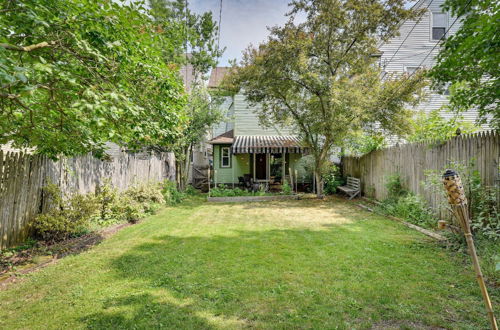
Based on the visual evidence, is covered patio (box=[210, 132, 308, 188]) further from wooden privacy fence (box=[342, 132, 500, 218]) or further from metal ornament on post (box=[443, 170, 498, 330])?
metal ornament on post (box=[443, 170, 498, 330])

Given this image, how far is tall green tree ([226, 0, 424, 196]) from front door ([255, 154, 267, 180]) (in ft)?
23.0

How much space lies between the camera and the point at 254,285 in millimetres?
3941

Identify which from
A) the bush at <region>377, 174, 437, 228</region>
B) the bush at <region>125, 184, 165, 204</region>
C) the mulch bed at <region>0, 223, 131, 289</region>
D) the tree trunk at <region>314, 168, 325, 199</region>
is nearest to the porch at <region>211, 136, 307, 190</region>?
the tree trunk at <region>314, 168, 325, 199</region>

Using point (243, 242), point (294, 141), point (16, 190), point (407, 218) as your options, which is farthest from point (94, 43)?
point (294, 141)

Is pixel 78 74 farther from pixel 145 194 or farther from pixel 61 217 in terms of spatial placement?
pixel 145 194

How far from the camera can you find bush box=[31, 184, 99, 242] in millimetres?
5590

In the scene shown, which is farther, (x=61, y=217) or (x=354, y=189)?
(x=354, y=189)

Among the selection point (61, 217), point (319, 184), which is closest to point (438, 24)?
point (319, 184)

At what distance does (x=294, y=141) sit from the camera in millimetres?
17547

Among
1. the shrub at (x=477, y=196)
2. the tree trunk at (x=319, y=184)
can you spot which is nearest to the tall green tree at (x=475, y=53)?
the shrub at (x=477, y=196)

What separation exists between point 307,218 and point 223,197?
5717 mm

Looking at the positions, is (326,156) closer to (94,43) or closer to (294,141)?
(294,141)

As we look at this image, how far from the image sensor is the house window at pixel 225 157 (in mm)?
18891

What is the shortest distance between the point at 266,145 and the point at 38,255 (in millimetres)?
12948
